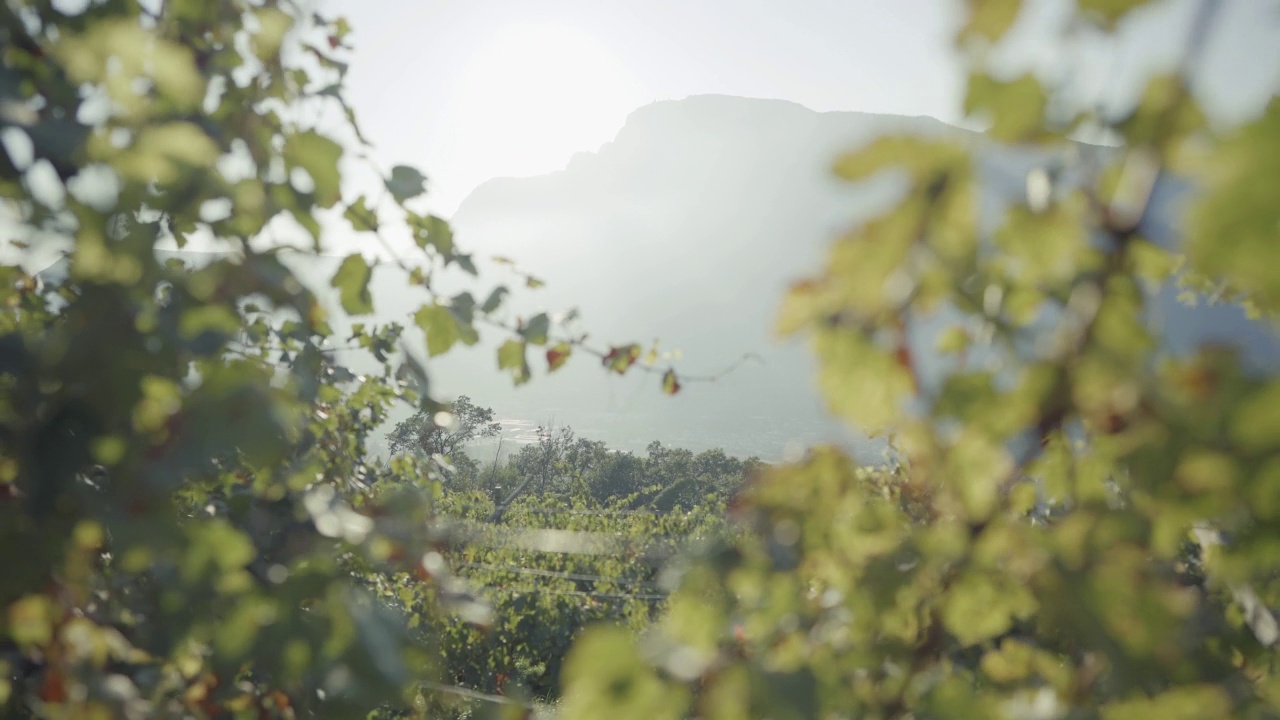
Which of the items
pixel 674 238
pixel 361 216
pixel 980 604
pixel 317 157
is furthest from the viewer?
pixel 674 238

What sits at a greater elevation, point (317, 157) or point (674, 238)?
point (317, 157)

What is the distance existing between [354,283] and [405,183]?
0.23 m

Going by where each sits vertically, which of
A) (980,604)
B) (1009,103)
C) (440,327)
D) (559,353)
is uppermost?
(1009,103)

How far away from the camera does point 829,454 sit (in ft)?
2.41

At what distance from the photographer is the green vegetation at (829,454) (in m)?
0.43

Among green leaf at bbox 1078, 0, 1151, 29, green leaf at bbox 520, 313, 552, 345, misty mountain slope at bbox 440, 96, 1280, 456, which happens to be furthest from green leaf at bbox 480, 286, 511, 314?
misty mountain slope at bbox 440, 96, 1280, 456

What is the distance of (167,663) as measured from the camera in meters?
0.98

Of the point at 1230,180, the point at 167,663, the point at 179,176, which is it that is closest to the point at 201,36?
the point at 179,176

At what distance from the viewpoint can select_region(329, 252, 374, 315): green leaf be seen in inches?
49.5

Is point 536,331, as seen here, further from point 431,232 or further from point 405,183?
point 405,183

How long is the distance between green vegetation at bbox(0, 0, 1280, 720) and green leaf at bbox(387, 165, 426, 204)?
262 mm

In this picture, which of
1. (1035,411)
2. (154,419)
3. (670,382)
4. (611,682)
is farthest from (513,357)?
(1035,411)

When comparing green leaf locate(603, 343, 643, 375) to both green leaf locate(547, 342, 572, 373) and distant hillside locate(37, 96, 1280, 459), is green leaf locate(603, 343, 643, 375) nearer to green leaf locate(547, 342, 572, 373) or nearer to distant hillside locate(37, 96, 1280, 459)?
green leaf locate(547, 342, 572, 373)

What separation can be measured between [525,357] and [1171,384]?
1.27m
